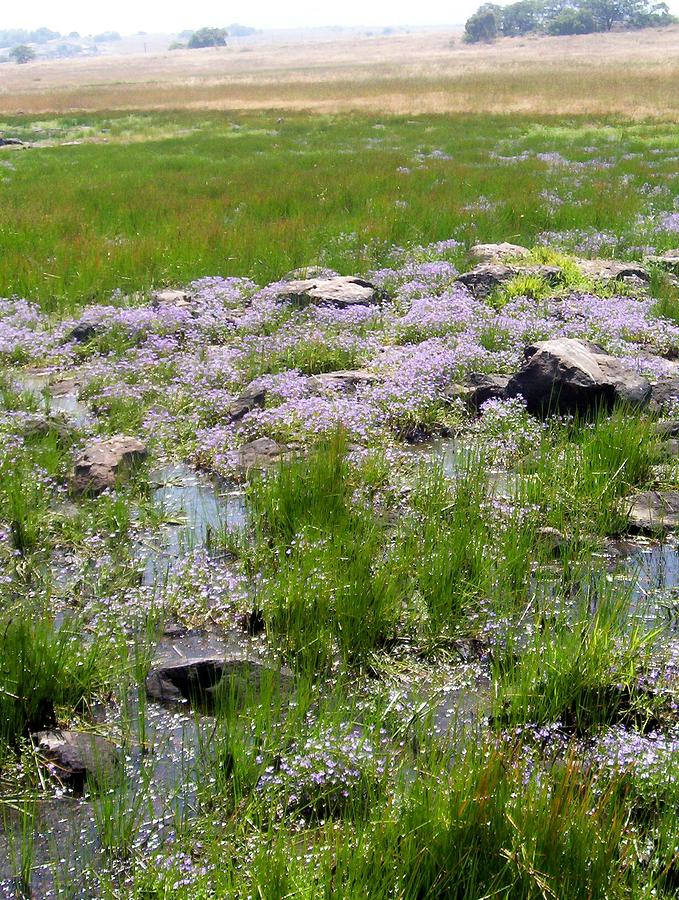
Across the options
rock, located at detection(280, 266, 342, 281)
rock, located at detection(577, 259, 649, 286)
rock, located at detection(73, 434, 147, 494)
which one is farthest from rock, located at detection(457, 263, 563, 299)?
rock, located at detection(73, 434, 147, 494)

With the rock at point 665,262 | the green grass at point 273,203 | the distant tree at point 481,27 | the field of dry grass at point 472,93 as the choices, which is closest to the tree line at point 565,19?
the distant tree at point 481,27

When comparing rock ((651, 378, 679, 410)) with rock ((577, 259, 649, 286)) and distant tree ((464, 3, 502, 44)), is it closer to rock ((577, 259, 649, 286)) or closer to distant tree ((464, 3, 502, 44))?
rock ((577, 259, 649, 286))

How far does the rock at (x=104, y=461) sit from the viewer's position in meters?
7.27

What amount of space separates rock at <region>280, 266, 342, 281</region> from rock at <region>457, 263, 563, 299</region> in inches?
82.8

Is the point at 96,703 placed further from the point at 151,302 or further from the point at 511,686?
the point at 151,302

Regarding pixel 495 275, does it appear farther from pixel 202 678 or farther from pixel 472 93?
pixel 472 93

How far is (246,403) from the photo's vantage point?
9180 millimetres

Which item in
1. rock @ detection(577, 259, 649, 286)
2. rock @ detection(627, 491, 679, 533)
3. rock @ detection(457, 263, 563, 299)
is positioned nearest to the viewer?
rock @ detection(627, 491, 679, 533)

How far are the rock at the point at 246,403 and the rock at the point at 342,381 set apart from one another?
0.58m

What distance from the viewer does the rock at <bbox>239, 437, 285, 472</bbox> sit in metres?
7.73

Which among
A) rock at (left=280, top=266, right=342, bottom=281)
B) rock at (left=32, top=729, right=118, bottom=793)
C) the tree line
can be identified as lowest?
rock at (left=32, top=729, right=118, bottom=793)

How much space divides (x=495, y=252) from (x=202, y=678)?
11426 millimetres

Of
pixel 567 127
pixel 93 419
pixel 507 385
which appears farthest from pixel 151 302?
pixel 567 127

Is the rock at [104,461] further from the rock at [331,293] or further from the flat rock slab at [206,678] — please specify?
the rock at [331,293]
